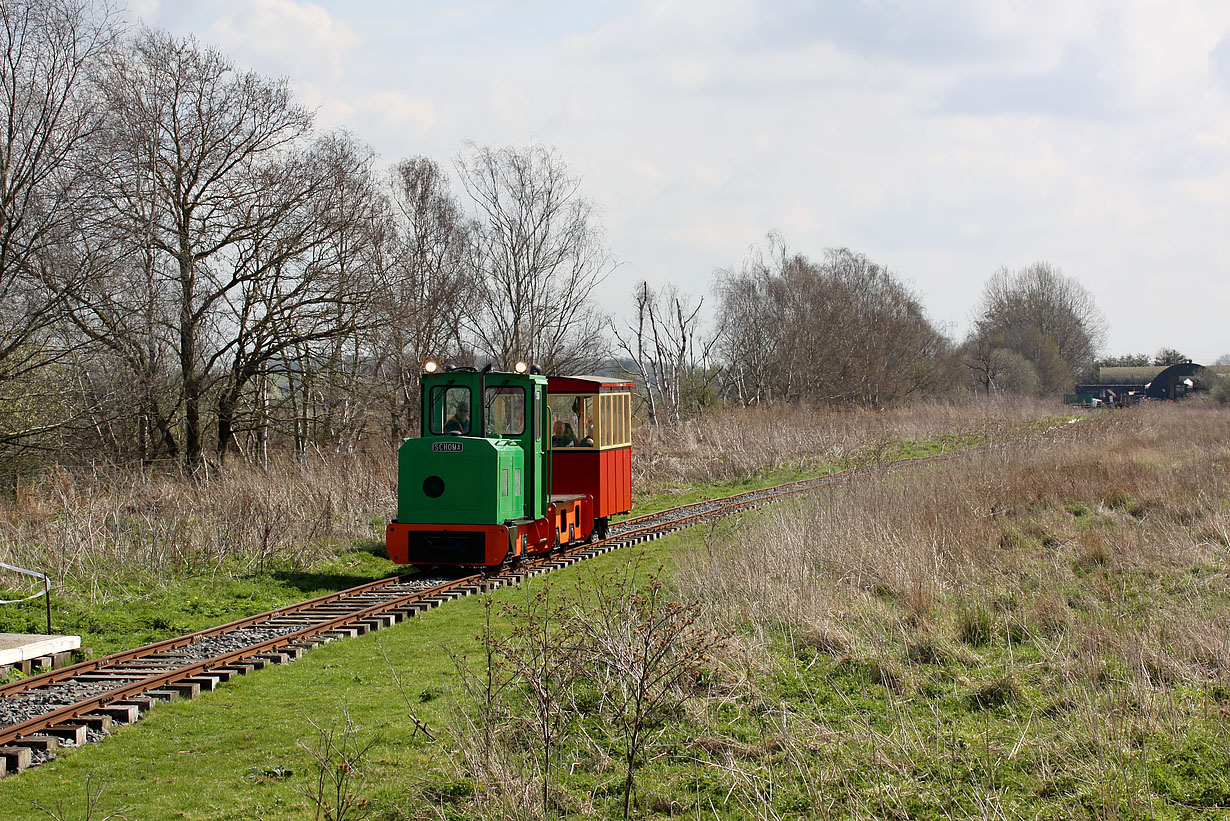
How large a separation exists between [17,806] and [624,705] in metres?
3.81

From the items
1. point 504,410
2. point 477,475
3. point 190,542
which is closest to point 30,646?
point 190,542

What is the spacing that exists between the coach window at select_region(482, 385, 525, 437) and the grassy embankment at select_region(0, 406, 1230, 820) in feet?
12.4

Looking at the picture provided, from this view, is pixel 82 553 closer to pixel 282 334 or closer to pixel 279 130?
pixel 282 334

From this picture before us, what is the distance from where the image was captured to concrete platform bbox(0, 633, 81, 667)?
927cm

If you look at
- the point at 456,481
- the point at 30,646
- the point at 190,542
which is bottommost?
the point at 30,646

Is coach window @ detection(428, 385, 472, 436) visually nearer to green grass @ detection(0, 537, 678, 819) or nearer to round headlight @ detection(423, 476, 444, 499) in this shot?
round headlight @ detection(423, 476, 444, 499)

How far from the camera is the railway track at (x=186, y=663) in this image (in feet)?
25.1

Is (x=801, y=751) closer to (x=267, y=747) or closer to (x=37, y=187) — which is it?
(x=267, y=747)

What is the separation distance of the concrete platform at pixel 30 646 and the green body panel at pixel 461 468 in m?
5.24

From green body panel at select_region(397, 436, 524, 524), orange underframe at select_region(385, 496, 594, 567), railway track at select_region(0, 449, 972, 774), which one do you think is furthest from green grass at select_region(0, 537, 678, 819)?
green body panel at select_region(397, 436, 524, 524)

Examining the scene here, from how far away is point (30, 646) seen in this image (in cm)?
945

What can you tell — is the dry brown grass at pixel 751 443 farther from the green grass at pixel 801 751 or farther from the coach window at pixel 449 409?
the green grass at pixel 801 751

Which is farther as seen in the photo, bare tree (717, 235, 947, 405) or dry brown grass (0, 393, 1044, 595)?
bare tree (717, 235, 947, 405)

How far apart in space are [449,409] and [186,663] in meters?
6.15
